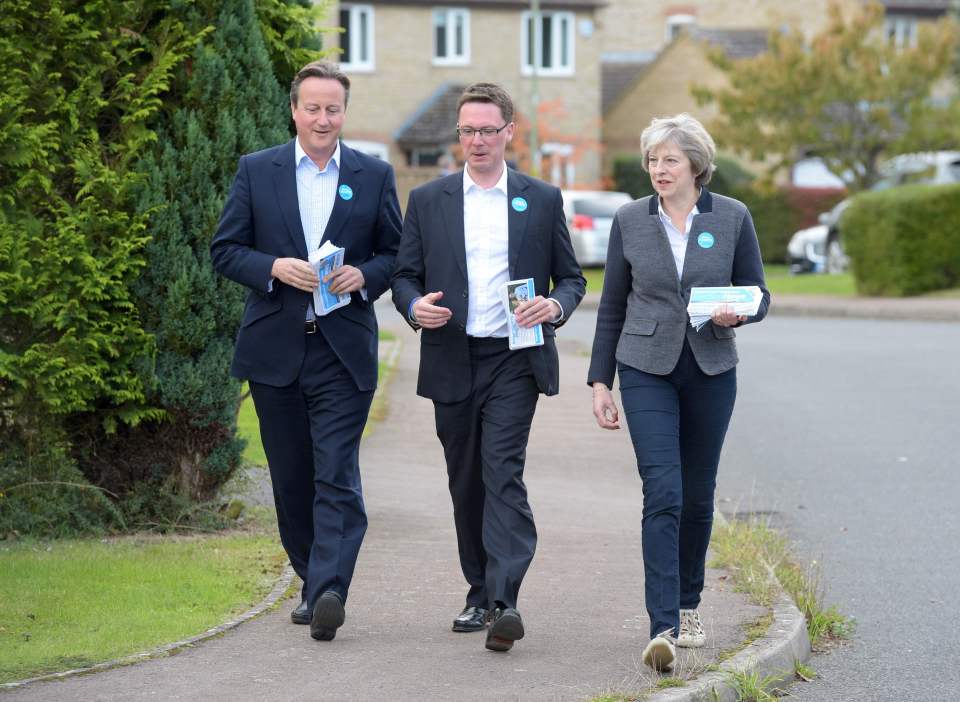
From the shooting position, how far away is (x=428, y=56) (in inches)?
1912

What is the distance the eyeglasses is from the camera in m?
6.03

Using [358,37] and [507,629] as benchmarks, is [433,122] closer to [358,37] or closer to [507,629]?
[358,37]

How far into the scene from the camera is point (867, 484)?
34.4 feet

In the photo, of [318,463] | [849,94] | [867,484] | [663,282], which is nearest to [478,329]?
[663,282]

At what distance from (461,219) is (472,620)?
1.47 metres

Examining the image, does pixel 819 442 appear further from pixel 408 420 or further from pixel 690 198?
pixel 690 198

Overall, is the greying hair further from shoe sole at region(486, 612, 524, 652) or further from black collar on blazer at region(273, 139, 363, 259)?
shoe sole at region(486, 612, 524, 652)

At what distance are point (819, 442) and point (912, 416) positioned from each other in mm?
1500

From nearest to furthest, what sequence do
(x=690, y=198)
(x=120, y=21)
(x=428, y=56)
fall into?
1. (x=690, y=198)
2. (x=120, y=21)
3. (x=428, y=56)

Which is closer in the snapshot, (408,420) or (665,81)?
(408,420)

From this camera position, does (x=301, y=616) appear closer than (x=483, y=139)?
No

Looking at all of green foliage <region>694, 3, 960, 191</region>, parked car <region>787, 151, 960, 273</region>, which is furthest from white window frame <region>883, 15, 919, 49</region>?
parked car <region>787, 151, 960, 273</region>

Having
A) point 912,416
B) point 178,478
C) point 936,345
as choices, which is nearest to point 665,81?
point 936,345

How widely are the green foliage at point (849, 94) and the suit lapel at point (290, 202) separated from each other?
32.0 meters
